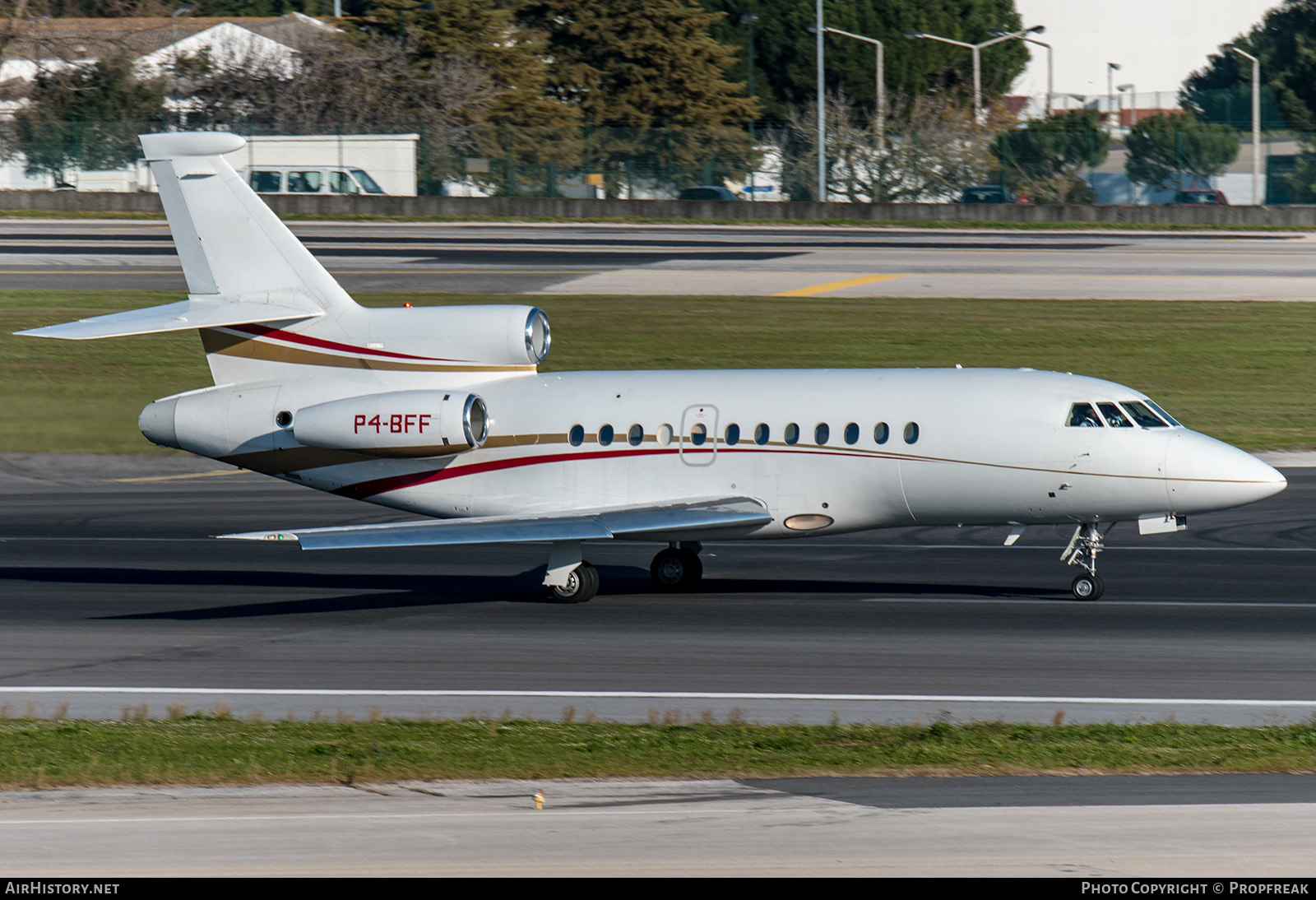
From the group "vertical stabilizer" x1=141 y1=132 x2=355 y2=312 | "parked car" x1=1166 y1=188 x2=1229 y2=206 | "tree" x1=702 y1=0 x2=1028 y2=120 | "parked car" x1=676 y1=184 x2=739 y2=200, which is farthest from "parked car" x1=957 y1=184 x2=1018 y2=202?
"vertical stabilizer" x1=141 y1=132 x2=355 y2=312

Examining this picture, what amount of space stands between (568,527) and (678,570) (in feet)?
8.42

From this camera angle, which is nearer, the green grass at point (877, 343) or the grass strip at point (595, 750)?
the grass strip at point (595, 750)

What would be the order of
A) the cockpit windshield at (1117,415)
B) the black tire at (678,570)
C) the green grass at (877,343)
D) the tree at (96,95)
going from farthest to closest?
the tree at (96,95)
the green grass at (877,343)
the black tire at (678,570)
the cockpit windshield at (1117,415)

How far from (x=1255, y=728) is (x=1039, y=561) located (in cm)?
1111

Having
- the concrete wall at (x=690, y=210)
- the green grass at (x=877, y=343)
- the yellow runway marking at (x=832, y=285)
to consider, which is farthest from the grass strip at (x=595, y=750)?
the concrete wall at (x=690, y=210)

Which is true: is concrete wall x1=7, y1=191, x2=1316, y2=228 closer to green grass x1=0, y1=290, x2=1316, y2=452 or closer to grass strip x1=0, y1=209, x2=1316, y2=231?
grass strip x1=0, y1=209, x2=1316, y2=231

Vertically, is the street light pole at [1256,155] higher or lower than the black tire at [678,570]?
higher

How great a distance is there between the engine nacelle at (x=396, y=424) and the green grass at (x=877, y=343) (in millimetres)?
17359

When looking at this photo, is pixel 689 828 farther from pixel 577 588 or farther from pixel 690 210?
pixel 690 210

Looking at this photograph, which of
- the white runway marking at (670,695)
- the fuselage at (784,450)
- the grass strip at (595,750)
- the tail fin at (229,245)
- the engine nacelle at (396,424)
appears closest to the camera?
the grass strip at (595,750)

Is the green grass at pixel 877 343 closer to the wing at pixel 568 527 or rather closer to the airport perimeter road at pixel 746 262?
the airport perimeter road at pixel 746 262

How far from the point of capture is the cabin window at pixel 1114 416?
22125 mm

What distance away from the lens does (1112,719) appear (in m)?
16.2

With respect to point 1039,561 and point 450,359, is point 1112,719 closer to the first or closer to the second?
point 1039,561
